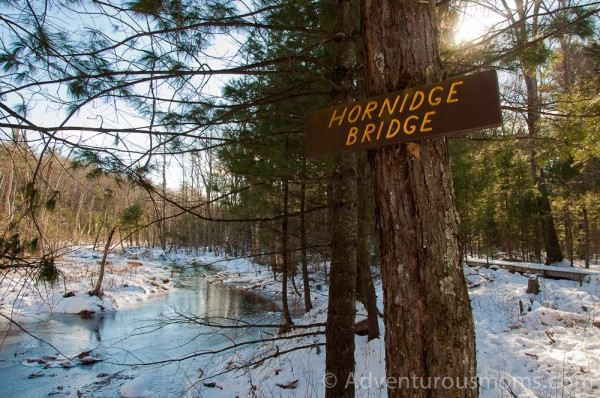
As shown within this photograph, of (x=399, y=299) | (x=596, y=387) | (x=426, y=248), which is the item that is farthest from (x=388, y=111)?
(x=596, y=387)

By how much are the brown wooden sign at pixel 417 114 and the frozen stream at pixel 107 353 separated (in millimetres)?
3158

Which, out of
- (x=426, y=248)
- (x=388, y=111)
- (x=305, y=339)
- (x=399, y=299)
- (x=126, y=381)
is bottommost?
(x=126, y=381)

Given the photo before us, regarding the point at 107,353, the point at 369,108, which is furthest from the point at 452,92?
the point at 107,353

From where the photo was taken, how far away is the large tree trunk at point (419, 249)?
4.34 ft

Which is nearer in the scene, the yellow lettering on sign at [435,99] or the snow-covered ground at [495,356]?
the yellow lettering on sign at [435,99]

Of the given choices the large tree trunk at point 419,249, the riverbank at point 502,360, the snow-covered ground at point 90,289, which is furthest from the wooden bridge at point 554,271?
the snow-covered ground at point 90,289

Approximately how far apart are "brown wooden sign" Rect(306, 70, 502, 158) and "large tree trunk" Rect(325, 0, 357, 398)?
47.5 inches

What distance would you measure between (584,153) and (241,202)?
203 inches

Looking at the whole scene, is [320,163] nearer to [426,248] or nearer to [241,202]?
[241,202]

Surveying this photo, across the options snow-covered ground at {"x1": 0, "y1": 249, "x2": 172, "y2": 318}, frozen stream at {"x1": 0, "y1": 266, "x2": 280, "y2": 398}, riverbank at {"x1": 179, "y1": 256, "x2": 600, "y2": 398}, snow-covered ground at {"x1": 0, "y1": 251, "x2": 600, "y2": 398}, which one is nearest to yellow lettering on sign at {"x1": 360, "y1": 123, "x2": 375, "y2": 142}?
snow-covered ground at {"x1": 0, "y1": 251, "x2": 600, "y2": 398}

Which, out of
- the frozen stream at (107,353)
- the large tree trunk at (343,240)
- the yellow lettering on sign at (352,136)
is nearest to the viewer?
the yellow lettering on sign at (352,136)

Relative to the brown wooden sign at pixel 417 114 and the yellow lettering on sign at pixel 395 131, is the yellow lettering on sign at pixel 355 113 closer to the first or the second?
the brown wooden sign at pixel 417 114

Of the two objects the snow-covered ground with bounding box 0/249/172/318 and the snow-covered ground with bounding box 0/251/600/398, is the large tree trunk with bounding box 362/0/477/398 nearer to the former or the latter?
the snow-covered ground with bounding box 0/251/600/398

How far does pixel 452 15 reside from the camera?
3.26m
